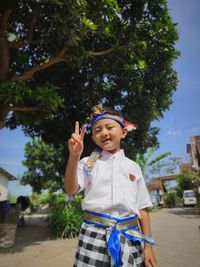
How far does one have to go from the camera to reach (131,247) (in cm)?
154

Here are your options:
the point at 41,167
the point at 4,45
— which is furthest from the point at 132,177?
the point at 41,167

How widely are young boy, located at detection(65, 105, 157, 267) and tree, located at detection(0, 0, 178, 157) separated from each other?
4007 millimetres

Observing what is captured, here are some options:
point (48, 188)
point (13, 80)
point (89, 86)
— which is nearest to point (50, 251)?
point (13, 80)

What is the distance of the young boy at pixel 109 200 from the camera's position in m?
1.50

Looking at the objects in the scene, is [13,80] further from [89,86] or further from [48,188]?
[48,188]

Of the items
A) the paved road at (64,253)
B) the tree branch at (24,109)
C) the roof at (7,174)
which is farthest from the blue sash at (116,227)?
the roof at (7,174)

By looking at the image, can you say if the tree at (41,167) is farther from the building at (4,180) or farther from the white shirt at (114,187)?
the white shirt at (114,187)

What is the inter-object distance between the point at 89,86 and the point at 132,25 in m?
3.07

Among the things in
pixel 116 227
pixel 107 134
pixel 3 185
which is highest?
pixel 3 185

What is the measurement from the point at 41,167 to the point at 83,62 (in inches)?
651

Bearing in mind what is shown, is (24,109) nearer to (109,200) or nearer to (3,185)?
(109,200)

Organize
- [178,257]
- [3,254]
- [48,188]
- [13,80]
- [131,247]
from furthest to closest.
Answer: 1. [48,188]
2. [3,254]
3. [13,80]
4. [178,257]
5. [131,247]

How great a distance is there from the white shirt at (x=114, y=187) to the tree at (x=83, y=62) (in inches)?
161

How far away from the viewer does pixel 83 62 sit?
770 centimetres
